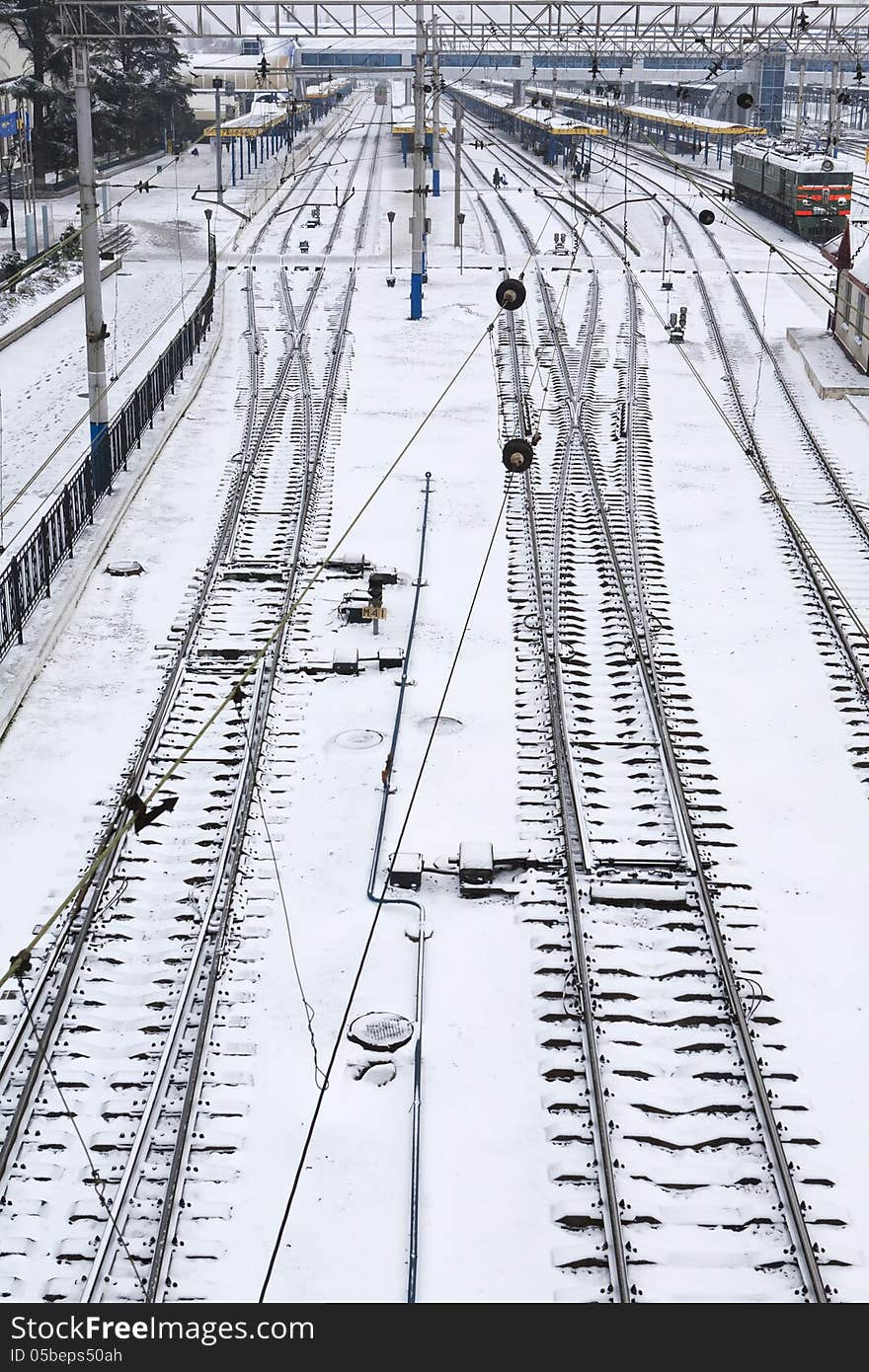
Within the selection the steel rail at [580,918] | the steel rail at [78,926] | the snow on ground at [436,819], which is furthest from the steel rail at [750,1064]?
the steel rail at [78,926]

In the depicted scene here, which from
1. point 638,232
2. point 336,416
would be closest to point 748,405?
point 336,416

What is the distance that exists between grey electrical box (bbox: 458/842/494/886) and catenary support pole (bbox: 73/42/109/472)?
32.4 feet

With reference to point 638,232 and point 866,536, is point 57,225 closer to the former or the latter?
point 638,232

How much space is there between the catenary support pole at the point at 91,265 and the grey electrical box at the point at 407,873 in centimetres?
967

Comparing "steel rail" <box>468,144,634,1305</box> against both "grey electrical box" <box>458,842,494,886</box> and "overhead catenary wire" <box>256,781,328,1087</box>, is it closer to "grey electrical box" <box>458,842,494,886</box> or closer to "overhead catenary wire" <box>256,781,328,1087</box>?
"grey electrical box" <box>458,842,494,886</box>

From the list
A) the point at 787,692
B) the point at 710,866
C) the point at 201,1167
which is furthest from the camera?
the point at 787,692

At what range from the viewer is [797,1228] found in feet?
24.5

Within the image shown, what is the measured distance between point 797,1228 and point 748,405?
19.4 metres

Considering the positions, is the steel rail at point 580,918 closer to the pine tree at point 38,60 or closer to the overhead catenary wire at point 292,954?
the overhead catenary wire at point 292,954

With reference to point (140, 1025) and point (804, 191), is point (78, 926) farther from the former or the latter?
point (804, 191)

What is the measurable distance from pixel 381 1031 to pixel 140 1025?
4.82 ft

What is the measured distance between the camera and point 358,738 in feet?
42.8

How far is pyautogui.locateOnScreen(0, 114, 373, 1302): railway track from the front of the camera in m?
7.50

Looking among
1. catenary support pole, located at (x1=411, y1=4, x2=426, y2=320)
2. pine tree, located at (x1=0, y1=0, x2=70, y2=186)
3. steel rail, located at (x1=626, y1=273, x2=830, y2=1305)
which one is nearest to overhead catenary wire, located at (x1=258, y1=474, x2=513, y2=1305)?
steel rail, located at (x1=626, y1=273, x2=830, y2=1305)
